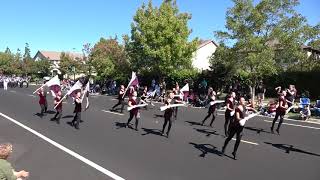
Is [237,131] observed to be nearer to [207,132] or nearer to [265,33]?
[207,132]

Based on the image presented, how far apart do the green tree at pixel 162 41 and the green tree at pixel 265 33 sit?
943 centimetres

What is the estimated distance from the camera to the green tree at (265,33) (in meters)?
30.8

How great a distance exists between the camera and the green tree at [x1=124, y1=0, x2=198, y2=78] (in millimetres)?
40938

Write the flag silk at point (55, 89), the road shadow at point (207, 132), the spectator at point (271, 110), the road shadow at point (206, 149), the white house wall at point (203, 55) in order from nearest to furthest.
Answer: the road shadow at point (206, 149)
the road shadow at point (207, 132)
the flag silk at point (55, 89)
the spectator at point (271, 110)
the white house wall at point (203, 55)

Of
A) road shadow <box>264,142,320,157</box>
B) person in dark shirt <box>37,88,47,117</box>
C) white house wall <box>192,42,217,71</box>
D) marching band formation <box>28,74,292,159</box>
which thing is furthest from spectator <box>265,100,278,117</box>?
white house wall <box>192,42,217,71</box>

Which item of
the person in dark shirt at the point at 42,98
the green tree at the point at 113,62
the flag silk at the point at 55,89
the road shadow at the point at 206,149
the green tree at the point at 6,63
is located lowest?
the road shadow at the point at 206,149

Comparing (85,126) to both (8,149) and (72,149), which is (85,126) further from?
(8,149)

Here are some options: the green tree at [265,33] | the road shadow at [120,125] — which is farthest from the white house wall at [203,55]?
the road shadow at [120,125]

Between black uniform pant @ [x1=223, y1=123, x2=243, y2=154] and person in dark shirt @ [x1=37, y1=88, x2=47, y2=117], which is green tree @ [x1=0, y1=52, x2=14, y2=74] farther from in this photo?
black uniform pant @ [x1=223, y1=123, x2=243, y2=154]

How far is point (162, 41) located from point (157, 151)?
27.0 metres

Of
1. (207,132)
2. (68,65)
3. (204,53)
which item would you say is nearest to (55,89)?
(207,132)

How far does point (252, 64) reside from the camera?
102ft

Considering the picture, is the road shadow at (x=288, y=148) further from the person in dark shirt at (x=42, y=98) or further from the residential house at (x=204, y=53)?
the residential house at (x=204, y=53)

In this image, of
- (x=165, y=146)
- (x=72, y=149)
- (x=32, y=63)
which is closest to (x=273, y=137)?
(x=165, y=146)
